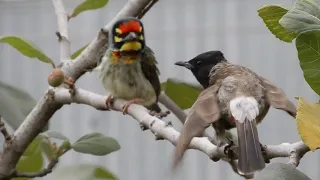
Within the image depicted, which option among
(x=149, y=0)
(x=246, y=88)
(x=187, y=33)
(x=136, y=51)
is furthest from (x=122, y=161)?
(x=246, y=88)

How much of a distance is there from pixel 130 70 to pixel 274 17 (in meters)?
1.05

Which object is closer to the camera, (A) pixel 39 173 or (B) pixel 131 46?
(A) pixel 39 173

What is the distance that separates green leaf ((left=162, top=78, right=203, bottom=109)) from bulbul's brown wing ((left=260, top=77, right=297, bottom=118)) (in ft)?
1.26

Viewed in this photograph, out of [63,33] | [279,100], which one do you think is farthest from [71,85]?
[279,100]

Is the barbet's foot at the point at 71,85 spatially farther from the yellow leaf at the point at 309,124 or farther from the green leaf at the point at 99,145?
the yellow leaf at the point at 309,124

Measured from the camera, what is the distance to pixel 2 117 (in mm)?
1315

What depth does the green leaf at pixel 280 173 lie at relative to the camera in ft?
2.32

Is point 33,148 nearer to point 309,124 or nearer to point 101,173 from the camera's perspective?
point 101,173

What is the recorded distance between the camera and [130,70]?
6.32 feet

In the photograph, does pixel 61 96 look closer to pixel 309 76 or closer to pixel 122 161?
pixel 309 76

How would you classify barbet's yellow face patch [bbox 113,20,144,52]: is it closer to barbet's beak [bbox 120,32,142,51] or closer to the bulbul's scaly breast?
barbet's beak [bbox 120,32,142,51]

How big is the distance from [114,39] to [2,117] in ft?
1.85

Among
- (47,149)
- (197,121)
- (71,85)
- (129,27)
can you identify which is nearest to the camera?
(197,121)

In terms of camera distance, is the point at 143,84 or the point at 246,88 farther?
the point at 143,84
